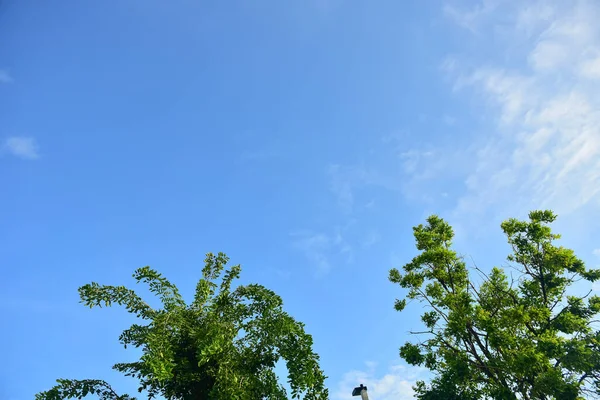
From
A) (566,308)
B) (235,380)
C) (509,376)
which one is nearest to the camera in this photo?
(235,380)

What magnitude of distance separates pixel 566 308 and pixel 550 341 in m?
3.07

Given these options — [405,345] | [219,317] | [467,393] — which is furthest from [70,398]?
[467,393]

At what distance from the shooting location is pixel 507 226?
16.2 metres

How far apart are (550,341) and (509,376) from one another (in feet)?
6.61

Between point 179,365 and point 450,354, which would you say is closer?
point 179,365

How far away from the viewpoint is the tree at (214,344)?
8277mm

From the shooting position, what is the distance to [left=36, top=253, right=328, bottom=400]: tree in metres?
8.28

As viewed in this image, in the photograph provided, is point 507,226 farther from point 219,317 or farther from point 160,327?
point 160,327

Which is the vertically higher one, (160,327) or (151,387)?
(160,327)

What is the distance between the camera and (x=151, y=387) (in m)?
9.02

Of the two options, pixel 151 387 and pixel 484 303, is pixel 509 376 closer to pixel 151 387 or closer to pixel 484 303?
pixel 484 303

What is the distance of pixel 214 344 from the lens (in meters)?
7.80

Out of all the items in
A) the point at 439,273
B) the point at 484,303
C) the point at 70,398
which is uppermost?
the point at 439,273

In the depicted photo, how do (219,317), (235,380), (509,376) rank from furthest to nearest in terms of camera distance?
(509,376) < (219,317) < (235,380)
